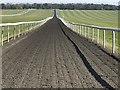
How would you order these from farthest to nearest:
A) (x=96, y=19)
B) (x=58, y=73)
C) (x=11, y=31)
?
(x=96, y=19) < (x=11, y=31) < (x=58, y=73)

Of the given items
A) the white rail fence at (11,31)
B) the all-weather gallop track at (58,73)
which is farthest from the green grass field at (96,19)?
the all-weather gallop track at (58,73)

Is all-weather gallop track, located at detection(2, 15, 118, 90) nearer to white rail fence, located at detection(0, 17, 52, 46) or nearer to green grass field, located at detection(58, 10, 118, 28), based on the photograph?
white rail fence, located at detection(0, 17, 52, 46)

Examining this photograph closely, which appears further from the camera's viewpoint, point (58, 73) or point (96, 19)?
point (96, 19)

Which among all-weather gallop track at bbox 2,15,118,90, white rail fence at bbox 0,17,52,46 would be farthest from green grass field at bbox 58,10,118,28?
all-weather gallop track at bbox 2,15,118,90

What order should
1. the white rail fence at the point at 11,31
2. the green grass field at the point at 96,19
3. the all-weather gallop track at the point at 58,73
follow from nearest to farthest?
the all-weather gallop track at the point at 58,73 < the white rail fence at the point at 11,31 < the green grass field at the point at 96,19

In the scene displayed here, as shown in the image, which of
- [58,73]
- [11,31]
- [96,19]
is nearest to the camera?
[58,73]

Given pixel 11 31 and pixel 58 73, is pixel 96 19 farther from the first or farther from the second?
Result: pixel 58 73

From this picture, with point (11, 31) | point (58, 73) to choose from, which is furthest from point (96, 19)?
point (58, 73)

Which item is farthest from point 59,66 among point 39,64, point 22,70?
point 22,70

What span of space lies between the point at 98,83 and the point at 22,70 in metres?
2.82

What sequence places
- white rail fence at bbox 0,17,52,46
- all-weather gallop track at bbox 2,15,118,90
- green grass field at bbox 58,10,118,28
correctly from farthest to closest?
green grass field at bbox 58,10,118,28, white rail fence at bbox 0,17,52,46, all-weather gallop track at bbox 2,15,118,90

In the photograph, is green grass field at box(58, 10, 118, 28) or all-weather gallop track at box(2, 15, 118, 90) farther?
green grass field at box(58, 10, 118, 28)

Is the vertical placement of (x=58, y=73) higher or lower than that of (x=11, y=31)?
higher

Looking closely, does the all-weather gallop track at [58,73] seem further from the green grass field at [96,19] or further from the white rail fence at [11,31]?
the green grass field at [96,19]
